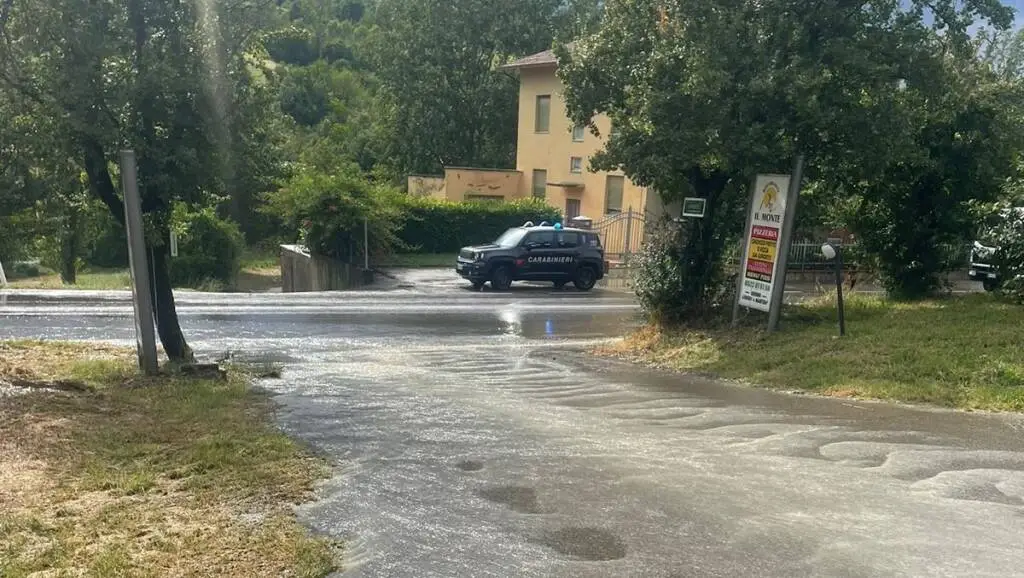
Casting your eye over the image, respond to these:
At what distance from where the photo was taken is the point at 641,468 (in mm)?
5992

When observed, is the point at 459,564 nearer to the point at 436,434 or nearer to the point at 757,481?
the point at 757,481

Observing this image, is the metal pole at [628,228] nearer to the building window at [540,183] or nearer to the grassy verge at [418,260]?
the grassy verge at [418,260]

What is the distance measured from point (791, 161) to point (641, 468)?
7.27 meters

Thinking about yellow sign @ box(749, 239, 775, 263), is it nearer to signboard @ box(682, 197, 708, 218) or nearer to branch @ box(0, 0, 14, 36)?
signboard @ box(682, 197, 708, 218)

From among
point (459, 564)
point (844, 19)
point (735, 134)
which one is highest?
point (844, 19)

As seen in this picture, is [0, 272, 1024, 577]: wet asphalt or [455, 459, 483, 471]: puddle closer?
[0, 272, 1024, 577]: wet asphalt

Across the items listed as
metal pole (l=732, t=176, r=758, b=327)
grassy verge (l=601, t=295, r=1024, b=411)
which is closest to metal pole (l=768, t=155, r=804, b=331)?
grassy verge (l=601, t=295, r=1024, b=411)

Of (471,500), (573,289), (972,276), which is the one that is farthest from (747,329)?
(573,289)

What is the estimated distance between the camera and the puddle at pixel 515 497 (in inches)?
201

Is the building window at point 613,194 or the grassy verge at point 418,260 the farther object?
the building window at point 613,194

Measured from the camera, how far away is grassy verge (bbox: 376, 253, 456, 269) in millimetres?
31969

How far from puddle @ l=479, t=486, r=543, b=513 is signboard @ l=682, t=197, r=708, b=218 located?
27.2 ft

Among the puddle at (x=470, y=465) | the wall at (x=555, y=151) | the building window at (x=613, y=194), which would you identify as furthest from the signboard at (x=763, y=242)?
the building window at (x=613, y=194)

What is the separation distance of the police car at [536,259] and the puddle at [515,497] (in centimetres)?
2000
